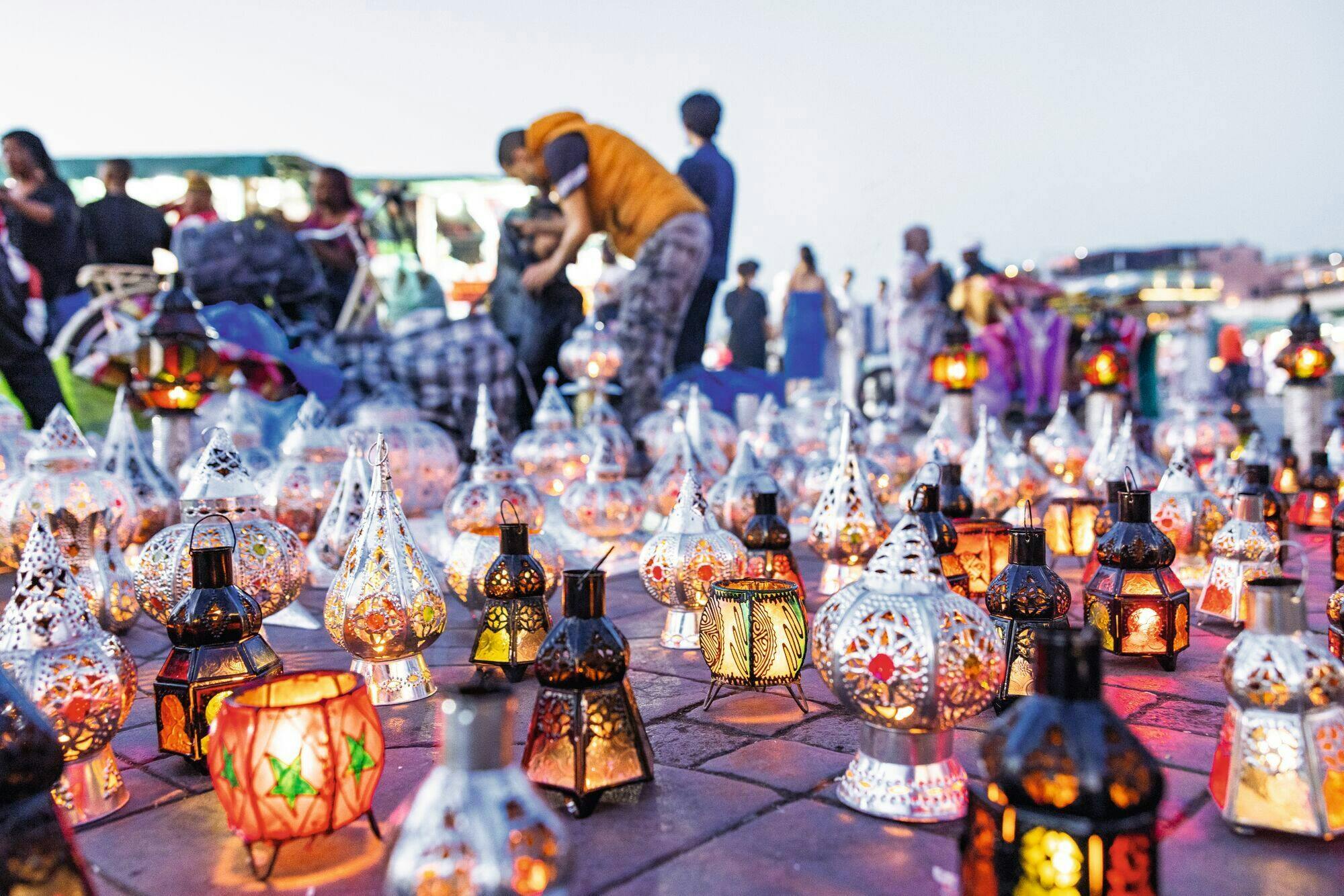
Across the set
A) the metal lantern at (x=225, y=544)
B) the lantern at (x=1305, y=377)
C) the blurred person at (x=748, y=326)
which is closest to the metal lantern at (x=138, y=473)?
the metal lantern at (x=225, y=544)

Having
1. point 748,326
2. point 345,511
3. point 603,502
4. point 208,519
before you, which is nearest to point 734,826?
point 208,519

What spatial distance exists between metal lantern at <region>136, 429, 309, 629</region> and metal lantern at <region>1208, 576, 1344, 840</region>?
224cm

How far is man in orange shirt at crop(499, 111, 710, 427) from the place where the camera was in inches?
264

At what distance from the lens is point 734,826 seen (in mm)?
1713

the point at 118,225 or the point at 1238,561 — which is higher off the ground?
the point at 118,225

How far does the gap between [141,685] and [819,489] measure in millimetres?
3028

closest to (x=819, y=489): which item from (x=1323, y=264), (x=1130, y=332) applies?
(x=1130, y=332)

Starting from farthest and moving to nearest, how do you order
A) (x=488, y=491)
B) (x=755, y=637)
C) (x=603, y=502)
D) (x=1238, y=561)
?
(x=603, y=502) < (x=488, y=491) < (x=1238, y=561) < (x=755, y=637)

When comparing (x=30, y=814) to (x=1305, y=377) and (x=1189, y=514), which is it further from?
(x=1305, y=377)

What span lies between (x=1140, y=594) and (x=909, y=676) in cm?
126

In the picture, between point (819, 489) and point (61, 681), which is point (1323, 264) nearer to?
point (819, 489)

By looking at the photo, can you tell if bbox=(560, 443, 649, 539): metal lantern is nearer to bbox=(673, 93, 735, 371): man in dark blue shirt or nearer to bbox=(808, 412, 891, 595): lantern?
bbox=(808, 412, 891, 595): lantern

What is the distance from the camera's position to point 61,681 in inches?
67.6

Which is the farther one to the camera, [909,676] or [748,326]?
[748,326]
